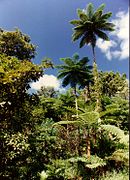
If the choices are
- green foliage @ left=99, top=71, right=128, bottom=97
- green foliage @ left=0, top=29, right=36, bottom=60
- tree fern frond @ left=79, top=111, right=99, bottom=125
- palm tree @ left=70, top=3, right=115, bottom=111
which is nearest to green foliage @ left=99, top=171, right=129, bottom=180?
tree fern frond @ left=79, top=111, right=99, bottom=125

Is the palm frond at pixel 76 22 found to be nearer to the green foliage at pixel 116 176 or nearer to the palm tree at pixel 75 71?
the palm tree at pixel 75 71

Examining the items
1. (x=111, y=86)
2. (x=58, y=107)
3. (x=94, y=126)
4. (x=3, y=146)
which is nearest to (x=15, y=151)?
(x=3, y=146)

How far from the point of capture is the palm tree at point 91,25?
3041cm

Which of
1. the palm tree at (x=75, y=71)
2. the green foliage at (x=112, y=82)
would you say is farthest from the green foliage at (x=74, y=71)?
the green foliage at (x=112, y=82)

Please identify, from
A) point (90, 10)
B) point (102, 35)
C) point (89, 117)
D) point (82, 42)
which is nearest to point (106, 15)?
point (90, 10)

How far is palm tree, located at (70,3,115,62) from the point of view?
30.4 metres

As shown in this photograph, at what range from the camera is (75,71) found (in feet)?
108

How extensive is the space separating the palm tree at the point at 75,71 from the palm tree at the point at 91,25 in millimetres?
1768

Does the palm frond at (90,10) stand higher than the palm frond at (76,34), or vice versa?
the palm frond at (90,10)

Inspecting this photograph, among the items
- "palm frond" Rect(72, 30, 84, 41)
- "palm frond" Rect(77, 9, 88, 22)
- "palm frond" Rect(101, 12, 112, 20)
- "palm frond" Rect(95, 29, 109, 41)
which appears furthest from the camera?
"palm frond" Rect(72, 30, 84, 41)

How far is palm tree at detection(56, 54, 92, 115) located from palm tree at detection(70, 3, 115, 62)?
177cm

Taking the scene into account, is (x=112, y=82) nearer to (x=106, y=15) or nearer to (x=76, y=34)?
(x=76, y=34)

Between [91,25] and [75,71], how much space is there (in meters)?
4.69

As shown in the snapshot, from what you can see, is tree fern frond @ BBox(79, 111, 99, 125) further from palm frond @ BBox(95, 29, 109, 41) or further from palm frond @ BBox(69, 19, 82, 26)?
palm frond @ BBox(95, 29, 109, 41)
